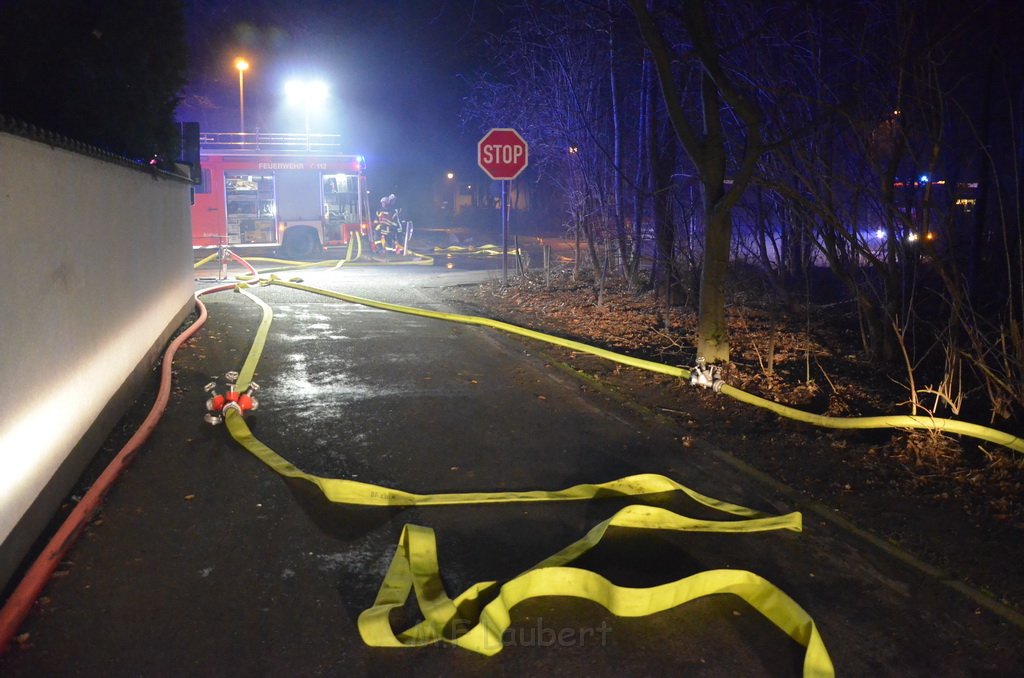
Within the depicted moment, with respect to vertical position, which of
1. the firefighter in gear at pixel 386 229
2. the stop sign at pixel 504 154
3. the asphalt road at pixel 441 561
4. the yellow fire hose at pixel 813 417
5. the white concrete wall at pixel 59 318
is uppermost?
the stop sign at pixel 504 154

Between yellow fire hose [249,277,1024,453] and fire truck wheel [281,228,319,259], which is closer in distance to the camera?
yellow fire hose [249,277,1024,453]

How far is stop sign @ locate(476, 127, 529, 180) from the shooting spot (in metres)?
14.1

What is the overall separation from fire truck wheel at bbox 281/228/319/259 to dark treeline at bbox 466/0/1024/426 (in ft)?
38.4

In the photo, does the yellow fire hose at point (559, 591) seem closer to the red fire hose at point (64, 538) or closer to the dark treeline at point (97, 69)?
the red fire hose at point (64, 538)

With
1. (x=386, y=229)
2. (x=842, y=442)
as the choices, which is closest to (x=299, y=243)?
(x=386, y=229)

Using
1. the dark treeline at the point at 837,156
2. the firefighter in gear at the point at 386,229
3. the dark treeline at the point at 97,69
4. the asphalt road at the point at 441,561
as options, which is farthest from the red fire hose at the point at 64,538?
the firefighter in gear at the point at 386,229

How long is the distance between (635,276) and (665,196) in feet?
7.45

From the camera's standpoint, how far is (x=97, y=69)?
840 cm

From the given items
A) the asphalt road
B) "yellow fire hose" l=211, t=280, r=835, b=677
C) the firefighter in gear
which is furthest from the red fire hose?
the firefighter in gear

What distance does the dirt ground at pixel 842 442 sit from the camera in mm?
4430

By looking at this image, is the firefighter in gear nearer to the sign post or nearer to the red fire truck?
the red fire truck

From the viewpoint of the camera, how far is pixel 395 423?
669 centimetres

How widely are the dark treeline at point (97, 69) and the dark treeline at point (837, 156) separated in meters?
5.16

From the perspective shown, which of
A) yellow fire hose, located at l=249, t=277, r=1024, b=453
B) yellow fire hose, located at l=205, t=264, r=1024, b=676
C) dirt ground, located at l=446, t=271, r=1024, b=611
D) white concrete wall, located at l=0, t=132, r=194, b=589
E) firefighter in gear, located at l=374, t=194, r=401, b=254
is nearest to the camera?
yellow fire hose, located at l=205, t=264, r=1024, b=676
